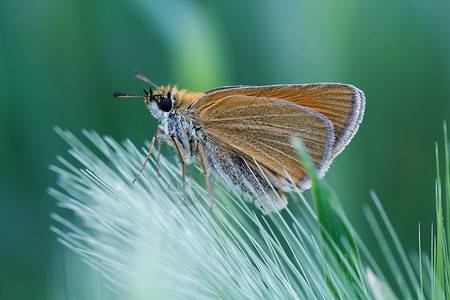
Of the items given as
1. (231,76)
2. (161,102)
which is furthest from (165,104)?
(231,76)

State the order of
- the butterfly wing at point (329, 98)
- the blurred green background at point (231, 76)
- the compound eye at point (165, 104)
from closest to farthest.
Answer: the butterfly wing at point (329, 98)
the compound eye at point (165, 104)
the blurred green background at point (231, 76)

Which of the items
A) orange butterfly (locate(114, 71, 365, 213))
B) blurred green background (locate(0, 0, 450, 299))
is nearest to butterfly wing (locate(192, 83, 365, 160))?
orange butterfly (locate(114, 71, 365, 213))

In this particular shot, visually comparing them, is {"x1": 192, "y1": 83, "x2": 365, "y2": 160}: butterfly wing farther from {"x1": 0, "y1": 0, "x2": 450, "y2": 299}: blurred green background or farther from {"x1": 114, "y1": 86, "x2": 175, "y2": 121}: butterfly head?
{"x1": 0, "y1": 0, "x2": 450, "y2": 299}: blurred green background

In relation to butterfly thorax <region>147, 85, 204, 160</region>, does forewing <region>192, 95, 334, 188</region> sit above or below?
below

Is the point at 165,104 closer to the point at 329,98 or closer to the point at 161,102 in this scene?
the point at 161,102

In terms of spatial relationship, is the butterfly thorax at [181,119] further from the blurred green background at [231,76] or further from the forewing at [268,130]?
the blurred green background at [231,76]

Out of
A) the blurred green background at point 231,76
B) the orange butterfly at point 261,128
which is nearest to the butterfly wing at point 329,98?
the orange butterfly at point 261,128
